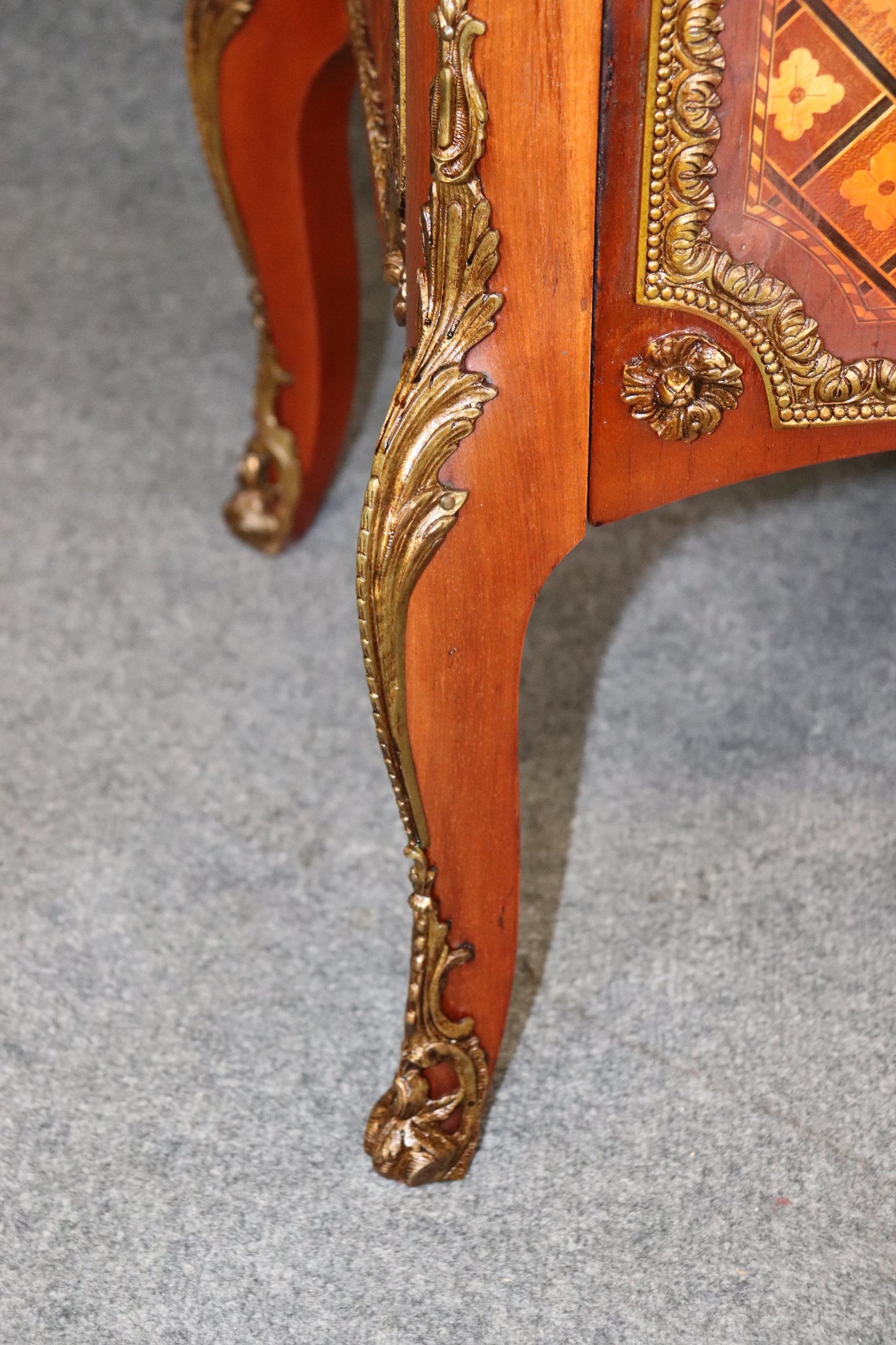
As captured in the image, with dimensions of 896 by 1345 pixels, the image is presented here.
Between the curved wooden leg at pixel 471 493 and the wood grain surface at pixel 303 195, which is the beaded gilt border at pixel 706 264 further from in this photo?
the wood grain surface at pixel 303 195

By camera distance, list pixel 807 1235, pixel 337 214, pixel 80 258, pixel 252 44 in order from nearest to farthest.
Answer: pixel 807 1235
pixel 252 44
pixel 337 214
pixel 80 258

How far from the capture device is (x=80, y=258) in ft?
4.54

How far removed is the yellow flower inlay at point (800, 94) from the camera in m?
0.49

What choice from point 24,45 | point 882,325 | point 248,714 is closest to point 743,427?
point 882,325

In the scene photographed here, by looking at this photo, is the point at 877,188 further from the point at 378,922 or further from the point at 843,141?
the point at 378,922

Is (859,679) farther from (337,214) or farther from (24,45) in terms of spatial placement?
(24,45)

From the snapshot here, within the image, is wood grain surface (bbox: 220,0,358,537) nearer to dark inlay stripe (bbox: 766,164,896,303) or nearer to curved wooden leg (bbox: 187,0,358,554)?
curved wooden leg (bbox: 187,0,358,554)

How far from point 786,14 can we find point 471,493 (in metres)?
0.19

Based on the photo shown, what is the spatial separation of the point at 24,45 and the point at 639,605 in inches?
33.6

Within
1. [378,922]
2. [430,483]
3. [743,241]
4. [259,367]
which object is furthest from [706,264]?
[259,367]

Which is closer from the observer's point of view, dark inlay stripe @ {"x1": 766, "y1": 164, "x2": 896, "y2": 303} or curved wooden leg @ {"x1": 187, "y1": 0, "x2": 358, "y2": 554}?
dark inlay stripe @ {"x1": 766, "y1": 164, "x2": 896, "y2": 303}

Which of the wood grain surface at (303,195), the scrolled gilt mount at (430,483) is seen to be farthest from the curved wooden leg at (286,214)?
the scrolled gilt mount at (430,483)

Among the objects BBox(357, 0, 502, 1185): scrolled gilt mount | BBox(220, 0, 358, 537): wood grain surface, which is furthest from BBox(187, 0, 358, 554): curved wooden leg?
BBox(357, 0, 502, 1185): scrolled gilt mount

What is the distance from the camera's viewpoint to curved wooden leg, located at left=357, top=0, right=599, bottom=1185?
1.62 ft
